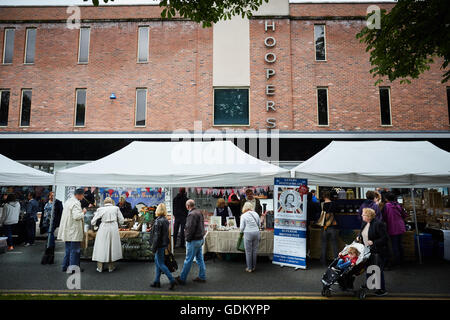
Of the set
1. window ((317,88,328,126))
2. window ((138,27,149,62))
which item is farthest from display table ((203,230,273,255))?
window ((138,27,149,62))

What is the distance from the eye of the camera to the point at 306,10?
44.9 ft

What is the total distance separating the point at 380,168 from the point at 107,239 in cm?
737

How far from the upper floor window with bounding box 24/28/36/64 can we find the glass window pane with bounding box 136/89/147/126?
5955 millimetres

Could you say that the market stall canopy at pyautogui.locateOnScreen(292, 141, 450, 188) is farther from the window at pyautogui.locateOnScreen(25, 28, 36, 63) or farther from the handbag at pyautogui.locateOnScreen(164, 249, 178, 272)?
the window at pyautogui.locateOnScreen(25, 28, 36, 63)

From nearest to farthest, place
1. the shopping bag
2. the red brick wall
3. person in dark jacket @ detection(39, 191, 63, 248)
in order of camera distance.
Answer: the shopping bag → person in dark jacket @ detection(39, 191, 63, 248) → the red brick wall

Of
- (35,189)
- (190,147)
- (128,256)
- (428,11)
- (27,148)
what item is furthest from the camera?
(35,189)

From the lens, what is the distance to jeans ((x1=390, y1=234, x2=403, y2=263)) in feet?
22.7

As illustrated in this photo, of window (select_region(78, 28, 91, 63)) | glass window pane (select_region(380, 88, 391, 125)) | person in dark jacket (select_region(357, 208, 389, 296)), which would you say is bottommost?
person in dark jacket (select_region(357, 208, 389, 296))

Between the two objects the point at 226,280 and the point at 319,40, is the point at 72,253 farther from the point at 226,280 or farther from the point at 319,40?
the point at 319,40

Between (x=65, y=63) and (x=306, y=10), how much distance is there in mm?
12695

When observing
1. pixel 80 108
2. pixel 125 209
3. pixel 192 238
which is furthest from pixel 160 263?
pixel 80 108

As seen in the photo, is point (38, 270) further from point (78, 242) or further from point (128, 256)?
point (128, 256)

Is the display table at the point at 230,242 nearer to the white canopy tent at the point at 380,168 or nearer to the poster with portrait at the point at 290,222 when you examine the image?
the poster with portrait at the point at 290,222
